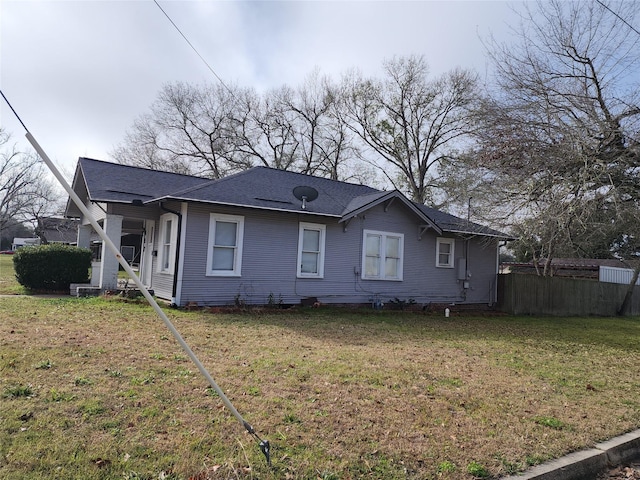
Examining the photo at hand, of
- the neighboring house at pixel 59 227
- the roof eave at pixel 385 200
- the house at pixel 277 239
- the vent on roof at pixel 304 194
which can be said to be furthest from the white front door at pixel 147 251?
the neighboring house at pixel 59 227

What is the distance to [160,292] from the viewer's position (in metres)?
12.6

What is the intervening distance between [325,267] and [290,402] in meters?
8.95

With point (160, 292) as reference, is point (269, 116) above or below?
above

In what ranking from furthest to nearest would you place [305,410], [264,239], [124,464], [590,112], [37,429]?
[264,239], [590,112], [305,410], [37,429], [124,464]

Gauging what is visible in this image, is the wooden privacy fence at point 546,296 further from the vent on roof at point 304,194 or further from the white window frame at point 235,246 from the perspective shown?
the white window frame at point 235,246

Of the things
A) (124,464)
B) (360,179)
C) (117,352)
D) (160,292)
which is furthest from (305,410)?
(360,179)

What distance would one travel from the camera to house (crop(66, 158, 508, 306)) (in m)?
11.7

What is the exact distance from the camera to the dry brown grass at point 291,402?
10.8 feet

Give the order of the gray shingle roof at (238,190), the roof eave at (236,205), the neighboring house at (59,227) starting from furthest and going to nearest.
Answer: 1. the neighboring house at (59,227)
2. the gray shingle roof at (238,190)
3. the roof eave at (236,205)

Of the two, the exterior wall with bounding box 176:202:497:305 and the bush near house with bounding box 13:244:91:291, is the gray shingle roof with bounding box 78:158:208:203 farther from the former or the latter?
the bush near house with bounding box 13:244:91:291

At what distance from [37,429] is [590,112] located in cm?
1033

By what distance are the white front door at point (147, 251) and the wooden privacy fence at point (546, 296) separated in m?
13.0

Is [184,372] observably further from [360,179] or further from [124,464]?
[360,179]

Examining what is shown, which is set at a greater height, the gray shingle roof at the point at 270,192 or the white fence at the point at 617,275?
the gray shingle roof at the point at 270,192
